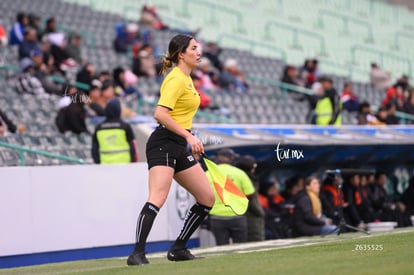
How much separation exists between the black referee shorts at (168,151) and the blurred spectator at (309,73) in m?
18.0

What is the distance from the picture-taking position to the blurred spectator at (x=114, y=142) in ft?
49.5

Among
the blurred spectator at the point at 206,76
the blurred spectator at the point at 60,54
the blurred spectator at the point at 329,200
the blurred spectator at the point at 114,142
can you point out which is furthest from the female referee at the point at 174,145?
the blurred spectator at the point at 206,76

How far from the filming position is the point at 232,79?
2559cm

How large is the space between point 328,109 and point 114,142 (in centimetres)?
738

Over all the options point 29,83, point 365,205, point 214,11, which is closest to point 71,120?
point 29,83

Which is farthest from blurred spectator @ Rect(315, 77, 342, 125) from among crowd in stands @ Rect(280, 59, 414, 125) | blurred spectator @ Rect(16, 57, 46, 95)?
blurred spectator @ Rect(16, 57, 46, 95)

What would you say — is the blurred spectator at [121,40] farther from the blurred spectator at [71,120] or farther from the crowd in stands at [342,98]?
the blurred spectator at [71,120]

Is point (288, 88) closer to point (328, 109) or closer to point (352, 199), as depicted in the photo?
point (328, 109)

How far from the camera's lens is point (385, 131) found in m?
21.1

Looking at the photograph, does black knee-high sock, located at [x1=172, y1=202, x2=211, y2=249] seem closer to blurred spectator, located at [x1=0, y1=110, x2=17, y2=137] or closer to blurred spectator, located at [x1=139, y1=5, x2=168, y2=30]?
blurred spectator, located at [x1=0, y1=110, x2=17, y2=137]

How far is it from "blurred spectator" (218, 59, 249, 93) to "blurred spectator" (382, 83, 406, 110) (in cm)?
372

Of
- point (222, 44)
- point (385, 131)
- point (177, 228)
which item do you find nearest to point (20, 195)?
point (177, 228)

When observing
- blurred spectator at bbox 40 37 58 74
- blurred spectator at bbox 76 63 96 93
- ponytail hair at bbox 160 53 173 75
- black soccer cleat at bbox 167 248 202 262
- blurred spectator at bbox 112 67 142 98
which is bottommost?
black soccer cleat at bbox 167 248 202 262

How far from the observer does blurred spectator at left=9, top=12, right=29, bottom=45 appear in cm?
2173
